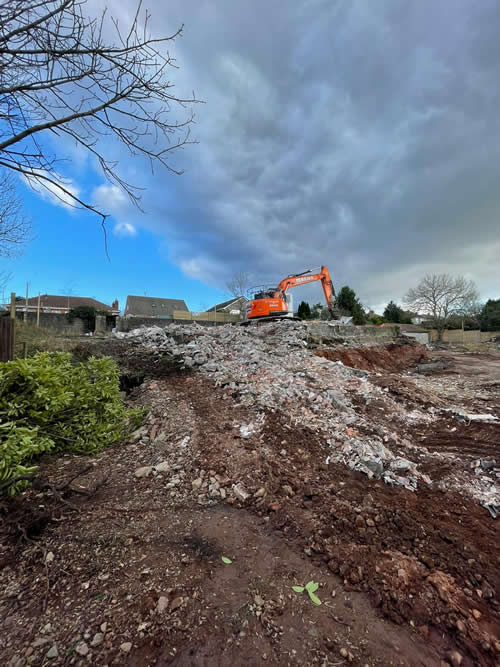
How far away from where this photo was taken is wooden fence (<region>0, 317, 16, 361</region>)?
427cm

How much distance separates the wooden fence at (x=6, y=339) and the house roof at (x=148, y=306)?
2914cm

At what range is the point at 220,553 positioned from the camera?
70.5 inches

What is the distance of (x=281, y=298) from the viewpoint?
12539 millimetres

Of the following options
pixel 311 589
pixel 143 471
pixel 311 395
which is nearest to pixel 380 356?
Result: pixel 311 395

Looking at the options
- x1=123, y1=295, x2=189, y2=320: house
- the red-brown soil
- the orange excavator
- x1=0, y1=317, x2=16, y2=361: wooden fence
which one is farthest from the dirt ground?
x1=123, y1=295, x2=189, y2=320: house

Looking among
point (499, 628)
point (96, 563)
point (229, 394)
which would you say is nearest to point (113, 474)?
point (96, 563)

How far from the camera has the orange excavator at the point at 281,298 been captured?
39.9 feet

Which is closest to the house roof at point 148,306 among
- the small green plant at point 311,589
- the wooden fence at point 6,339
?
the wooden fence at point 6,339

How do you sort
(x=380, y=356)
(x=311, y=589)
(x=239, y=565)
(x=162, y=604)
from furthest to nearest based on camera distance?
(x=380, y=356) → (x=239, y=565) → (x=311, y=589) → (x=162, y=604)

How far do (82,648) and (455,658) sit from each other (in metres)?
1.62

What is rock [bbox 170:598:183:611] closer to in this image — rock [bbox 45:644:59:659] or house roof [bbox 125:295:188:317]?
rock [bbox 45:644:59:659]

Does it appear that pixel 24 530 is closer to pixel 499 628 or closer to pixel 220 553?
pixel 220 553

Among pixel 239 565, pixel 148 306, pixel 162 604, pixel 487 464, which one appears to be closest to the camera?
pixel 162 604

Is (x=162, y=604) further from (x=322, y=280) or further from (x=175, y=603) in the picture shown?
(x=322, y=280)
